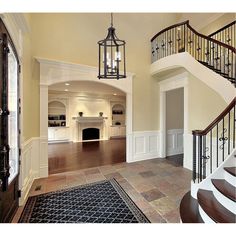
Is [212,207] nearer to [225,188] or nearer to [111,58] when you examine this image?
[225,188]

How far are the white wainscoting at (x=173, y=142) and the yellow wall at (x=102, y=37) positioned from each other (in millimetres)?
853

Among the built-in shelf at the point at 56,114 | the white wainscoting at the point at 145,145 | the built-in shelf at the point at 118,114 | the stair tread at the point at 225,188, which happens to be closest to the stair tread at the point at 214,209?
the stair tread at the point at 225,188

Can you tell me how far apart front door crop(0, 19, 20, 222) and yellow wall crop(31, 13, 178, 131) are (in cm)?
126

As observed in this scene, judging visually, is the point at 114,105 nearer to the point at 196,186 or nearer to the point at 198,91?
the point at 198,91

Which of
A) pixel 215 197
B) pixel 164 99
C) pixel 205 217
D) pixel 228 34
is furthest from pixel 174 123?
pixel 205 217

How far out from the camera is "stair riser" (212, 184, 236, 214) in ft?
6.28

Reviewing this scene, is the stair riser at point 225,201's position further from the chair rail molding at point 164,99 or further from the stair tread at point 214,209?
the chair rail molding at point 164,99

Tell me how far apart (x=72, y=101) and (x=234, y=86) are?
8146mm

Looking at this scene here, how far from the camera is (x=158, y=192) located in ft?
10.4

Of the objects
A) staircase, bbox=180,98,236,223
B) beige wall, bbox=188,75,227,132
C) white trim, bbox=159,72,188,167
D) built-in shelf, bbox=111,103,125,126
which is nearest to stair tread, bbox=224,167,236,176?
staircase, bbox=180,98,236,223

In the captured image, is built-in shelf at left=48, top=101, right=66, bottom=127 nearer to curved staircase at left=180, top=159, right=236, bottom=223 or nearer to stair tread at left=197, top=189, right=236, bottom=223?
curved staircase at left=180, top=159, right=236, bottom=223

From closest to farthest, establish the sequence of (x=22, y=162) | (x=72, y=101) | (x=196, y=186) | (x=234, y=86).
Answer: (x=196, y=186)
(x=22, y=162)
(x=234, y=86)
(x=72, y=101)

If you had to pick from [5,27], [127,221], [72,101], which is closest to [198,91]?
[127,221]

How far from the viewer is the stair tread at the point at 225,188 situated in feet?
6.47
